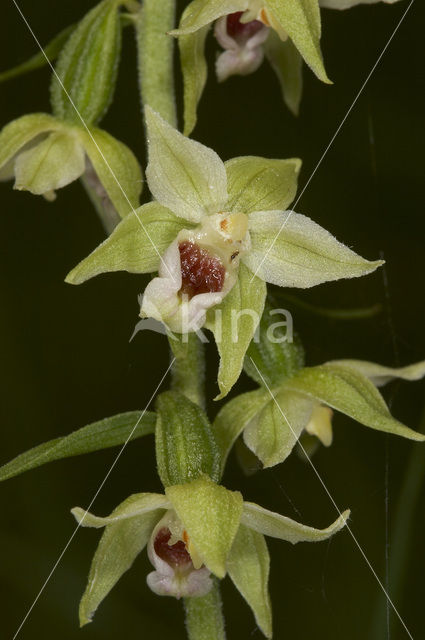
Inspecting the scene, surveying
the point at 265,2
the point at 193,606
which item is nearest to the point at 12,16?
the point at 265,2

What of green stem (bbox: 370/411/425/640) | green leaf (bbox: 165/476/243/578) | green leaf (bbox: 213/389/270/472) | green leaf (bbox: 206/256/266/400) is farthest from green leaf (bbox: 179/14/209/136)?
green stem (bbox: 370/411/425/640)

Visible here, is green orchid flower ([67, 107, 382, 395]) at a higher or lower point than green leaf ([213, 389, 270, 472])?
higher

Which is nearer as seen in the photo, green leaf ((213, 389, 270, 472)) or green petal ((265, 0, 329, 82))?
green petal ((265, 0, 329, 82))

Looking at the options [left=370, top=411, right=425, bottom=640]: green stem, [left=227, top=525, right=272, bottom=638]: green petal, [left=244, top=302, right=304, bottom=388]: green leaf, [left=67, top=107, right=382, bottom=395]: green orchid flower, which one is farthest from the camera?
[left=370, top=411, right=425, bottom=640]: green stem

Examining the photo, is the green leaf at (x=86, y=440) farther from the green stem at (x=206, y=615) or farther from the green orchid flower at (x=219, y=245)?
the green stem at (x=206, y=615)

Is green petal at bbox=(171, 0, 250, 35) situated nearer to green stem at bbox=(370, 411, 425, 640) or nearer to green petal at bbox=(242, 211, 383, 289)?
green petal at bbox=(242, 211, 383, 289)
